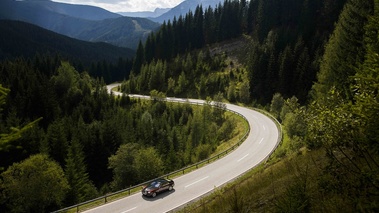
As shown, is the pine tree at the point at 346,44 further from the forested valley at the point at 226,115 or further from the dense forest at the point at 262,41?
the dense forest at the point at 262,41

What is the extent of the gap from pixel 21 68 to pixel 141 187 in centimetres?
8587

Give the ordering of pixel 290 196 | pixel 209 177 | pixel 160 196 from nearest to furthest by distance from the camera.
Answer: pixel 290 196
pixel 160 196
pixel 209 177

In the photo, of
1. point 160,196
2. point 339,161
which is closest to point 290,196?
point 339,161

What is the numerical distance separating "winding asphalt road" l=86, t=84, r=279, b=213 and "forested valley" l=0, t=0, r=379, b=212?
3902mm

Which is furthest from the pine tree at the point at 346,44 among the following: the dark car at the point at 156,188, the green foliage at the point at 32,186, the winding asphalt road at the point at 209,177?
the green foliage at the point at 32,186

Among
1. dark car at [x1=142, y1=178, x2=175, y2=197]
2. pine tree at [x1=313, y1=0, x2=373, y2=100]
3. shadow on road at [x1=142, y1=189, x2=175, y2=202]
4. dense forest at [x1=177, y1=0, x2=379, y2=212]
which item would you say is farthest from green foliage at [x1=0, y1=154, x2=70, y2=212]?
pine tree at [x1=313, y1=0, x2=373, y2=100]

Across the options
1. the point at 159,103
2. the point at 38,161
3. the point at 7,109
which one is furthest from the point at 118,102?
the point at 38,161

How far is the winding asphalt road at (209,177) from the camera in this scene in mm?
Result: 27750

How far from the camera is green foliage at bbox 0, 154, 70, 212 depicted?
3125 centimetres

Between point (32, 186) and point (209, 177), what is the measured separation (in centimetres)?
2061

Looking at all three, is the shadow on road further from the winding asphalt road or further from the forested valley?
the forested valley

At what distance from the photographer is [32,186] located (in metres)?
31.6

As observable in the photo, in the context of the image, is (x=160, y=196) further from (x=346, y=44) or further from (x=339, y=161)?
(x=346, y=44)

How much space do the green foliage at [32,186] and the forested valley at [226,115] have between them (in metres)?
0.17
